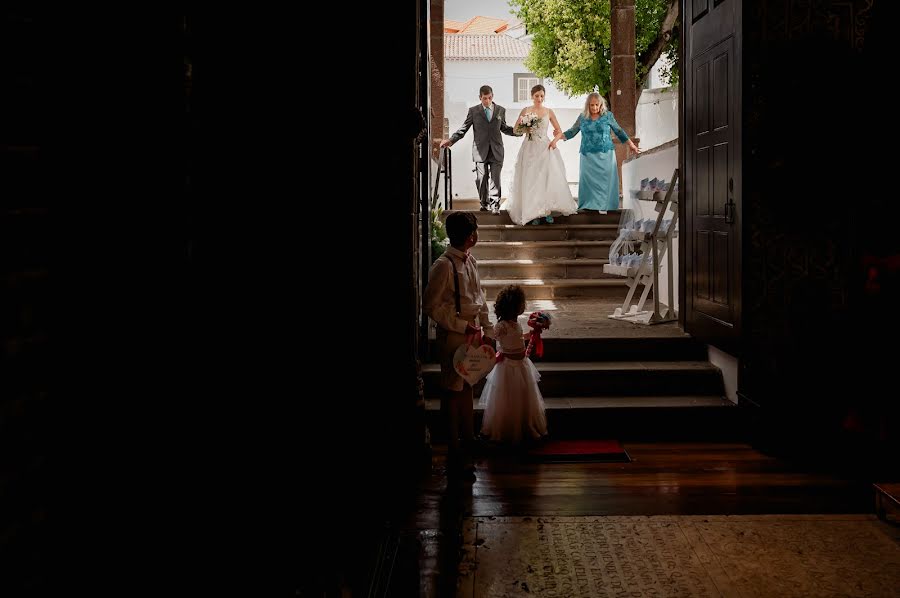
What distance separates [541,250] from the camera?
35.4 feet

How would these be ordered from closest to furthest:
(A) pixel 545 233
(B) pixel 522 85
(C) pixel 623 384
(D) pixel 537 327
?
(D) pixel 537 327
(C) pixel 623 384
(A) pixel 545 233
(B) pixel 522 85

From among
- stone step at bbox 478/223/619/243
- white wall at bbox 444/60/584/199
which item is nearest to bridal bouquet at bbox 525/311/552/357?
stone step at bbox 478/223/619/243

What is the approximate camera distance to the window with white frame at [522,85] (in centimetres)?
3105

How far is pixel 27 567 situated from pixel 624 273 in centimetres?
762

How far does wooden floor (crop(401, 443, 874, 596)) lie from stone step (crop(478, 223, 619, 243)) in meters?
6.05

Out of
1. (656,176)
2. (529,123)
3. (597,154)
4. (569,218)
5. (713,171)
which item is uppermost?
(529,123)

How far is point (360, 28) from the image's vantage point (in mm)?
2898

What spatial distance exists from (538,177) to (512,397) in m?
6.61

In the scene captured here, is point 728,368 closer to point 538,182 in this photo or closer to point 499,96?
point 538,182

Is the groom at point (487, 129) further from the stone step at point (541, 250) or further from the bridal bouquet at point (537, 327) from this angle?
the bridal bouquet at point (537, 327)

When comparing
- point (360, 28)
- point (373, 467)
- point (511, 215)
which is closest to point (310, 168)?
point (360, 28)

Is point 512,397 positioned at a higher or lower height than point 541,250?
lower

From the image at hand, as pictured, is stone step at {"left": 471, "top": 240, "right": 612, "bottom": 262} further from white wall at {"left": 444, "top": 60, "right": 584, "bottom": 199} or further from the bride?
white wall at {"left": 444, "top": 60, "right": 584, "bottom": 199}

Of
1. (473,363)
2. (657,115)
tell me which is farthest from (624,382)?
(657,115)
